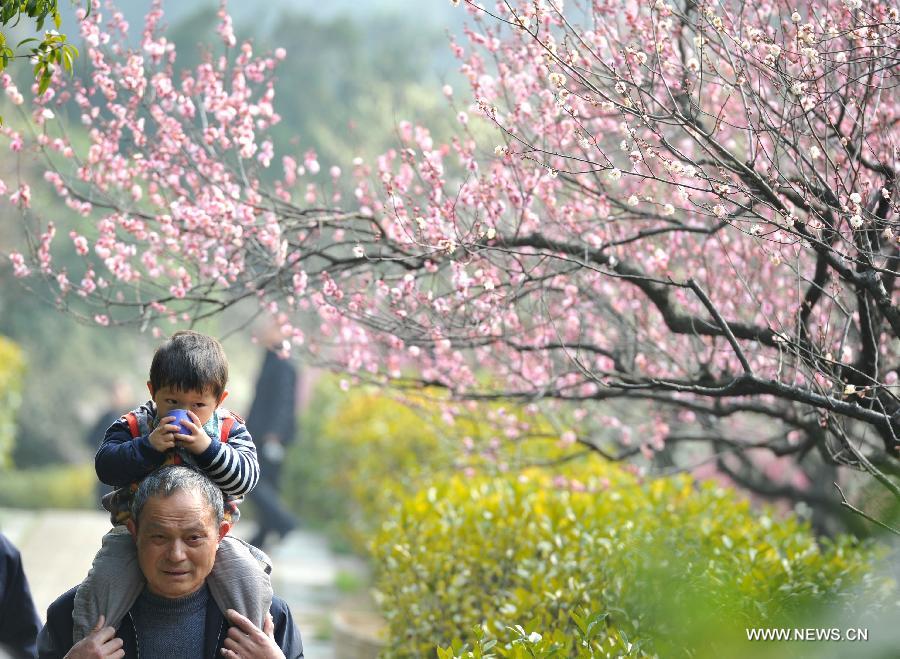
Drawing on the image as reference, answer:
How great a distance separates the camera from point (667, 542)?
4180 millimetres

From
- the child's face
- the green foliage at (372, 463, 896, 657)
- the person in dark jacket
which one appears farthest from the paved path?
the child's face

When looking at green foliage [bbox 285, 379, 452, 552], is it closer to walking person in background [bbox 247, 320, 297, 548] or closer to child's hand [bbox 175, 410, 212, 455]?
walking person in background [bbox 247, 320, 297, 548]

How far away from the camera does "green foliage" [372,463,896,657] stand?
10.7 feet

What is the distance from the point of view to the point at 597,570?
4242 millimetres

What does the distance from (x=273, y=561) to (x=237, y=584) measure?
7.78 meters

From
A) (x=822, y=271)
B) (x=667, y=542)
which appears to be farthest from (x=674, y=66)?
(x=667, y=542)

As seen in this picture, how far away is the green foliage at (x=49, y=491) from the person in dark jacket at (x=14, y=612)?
436 inches

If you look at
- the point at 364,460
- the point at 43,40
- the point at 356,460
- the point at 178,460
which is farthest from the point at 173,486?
the point at 356,460

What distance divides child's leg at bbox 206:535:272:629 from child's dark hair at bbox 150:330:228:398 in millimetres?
429

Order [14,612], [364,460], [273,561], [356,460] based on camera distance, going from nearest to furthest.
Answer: [14,612] → [364,460] → [273,561] → [356,460]

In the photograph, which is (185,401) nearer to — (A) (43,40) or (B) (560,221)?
(A) (43,40)

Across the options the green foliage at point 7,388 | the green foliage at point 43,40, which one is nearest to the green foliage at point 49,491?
the green foliage at point 7,388

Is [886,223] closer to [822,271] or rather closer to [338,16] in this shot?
[822,271]

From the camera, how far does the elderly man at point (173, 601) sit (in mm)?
2600
